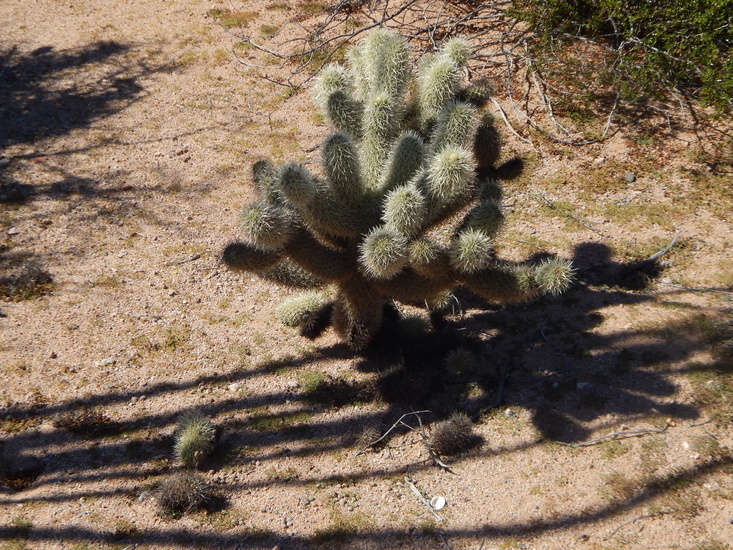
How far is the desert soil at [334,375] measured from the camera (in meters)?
3.03

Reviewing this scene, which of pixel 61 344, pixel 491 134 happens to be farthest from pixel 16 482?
pixel 491 134

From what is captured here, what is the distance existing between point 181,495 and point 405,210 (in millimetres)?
1931

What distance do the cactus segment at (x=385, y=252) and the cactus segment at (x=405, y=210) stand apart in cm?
5

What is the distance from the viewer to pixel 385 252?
2887 millimetres

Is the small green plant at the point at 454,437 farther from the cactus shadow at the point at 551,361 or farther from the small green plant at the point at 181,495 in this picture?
the small green plant at the point at 181,495

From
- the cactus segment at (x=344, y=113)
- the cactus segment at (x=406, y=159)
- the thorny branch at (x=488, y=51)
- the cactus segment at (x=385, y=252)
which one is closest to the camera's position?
the cactus segment at (x=385, y=252)

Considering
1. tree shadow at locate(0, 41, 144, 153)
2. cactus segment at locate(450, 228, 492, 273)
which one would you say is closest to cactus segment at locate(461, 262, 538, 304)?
cactus segment at locate(450, 228, 492, 273)

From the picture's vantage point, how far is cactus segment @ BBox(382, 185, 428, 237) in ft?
9.73

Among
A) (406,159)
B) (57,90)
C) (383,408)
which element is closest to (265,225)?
(406,159)

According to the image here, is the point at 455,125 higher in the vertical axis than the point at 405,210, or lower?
higher

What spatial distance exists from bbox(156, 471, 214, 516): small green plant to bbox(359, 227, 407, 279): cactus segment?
1520 millimetres

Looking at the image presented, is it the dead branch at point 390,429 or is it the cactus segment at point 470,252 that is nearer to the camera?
the cactus segment at point 470,252

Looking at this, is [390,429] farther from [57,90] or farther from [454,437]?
[57,90]

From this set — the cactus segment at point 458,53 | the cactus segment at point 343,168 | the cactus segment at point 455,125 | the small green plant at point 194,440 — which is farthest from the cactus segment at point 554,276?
the small green plant at point 194,440
